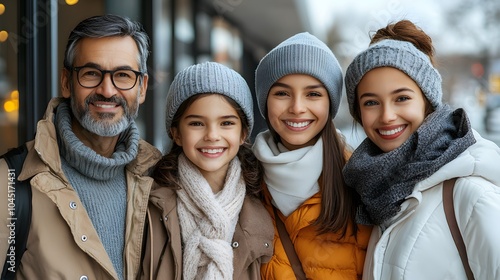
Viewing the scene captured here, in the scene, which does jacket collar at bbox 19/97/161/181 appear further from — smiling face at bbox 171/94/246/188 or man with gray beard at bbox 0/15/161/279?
smiling face at bbox 171/94/246/188

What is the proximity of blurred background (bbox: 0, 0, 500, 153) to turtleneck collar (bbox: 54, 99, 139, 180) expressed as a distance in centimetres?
107

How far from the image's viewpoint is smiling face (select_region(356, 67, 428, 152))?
6.95 feet

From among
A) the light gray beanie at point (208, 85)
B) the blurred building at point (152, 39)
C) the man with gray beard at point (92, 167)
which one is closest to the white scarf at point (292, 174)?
the light gray beanie at point (208, 85)

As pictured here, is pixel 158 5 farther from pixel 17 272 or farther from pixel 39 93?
pixel 17 272

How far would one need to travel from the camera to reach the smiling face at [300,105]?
2406 mm

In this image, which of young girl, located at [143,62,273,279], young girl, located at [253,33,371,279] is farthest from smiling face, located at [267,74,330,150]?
young girl, located at [143,62,273,279]

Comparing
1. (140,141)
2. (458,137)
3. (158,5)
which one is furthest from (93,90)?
(158,5)

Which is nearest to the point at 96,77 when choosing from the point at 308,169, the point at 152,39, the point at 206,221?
the point at 206,221

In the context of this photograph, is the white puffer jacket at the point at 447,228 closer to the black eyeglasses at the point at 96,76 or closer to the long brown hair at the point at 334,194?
the long brown hair at the point at 334,194

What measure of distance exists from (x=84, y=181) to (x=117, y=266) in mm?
366

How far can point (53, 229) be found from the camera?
1.97 meters

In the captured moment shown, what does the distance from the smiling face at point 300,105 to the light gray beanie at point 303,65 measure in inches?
1.3

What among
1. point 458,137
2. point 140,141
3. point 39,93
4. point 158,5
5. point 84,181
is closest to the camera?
point 458,137

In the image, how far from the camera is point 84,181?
2.18 m
